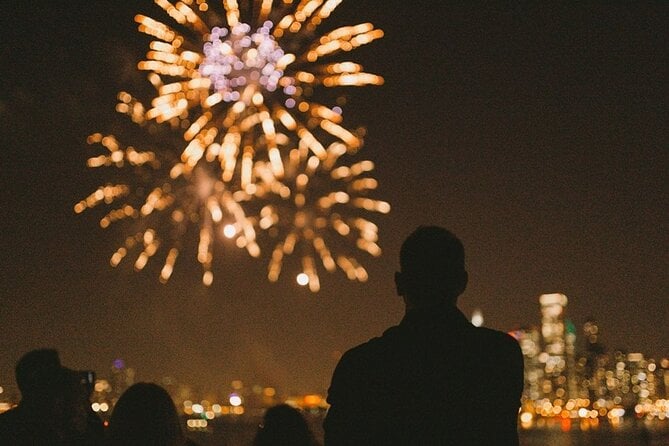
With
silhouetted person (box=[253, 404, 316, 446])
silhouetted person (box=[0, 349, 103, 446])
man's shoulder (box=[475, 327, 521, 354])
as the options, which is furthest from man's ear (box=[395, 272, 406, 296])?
silhouetted person (box=[253, 404, 316, 446])

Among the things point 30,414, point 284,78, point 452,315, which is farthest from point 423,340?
point 284,78

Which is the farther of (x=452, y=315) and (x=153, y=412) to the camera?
(x=153, y=412)

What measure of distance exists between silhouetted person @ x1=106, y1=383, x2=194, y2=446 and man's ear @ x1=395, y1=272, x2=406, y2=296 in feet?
4.80

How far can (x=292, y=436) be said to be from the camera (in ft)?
18.5

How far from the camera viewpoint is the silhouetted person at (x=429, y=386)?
3219mm

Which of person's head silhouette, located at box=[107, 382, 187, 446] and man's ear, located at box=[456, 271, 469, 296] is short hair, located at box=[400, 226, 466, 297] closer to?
man's ear, located at box=[456, 271, 469, 296]

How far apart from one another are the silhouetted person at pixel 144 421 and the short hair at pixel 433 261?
155 cm

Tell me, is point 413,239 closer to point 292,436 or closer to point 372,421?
point 372,421

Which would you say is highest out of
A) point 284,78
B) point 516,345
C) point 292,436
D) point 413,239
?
point 284,78

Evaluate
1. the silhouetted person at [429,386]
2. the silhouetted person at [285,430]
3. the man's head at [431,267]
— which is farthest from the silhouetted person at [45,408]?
the man's head at [431,267]

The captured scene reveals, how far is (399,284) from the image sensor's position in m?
3.39

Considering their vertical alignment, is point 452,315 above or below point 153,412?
above

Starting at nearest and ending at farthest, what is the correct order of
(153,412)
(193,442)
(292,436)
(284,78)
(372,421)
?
(372,421)
(153,412)
(193,442)
(292,436)
(284,78)

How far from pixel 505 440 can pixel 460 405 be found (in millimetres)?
166
